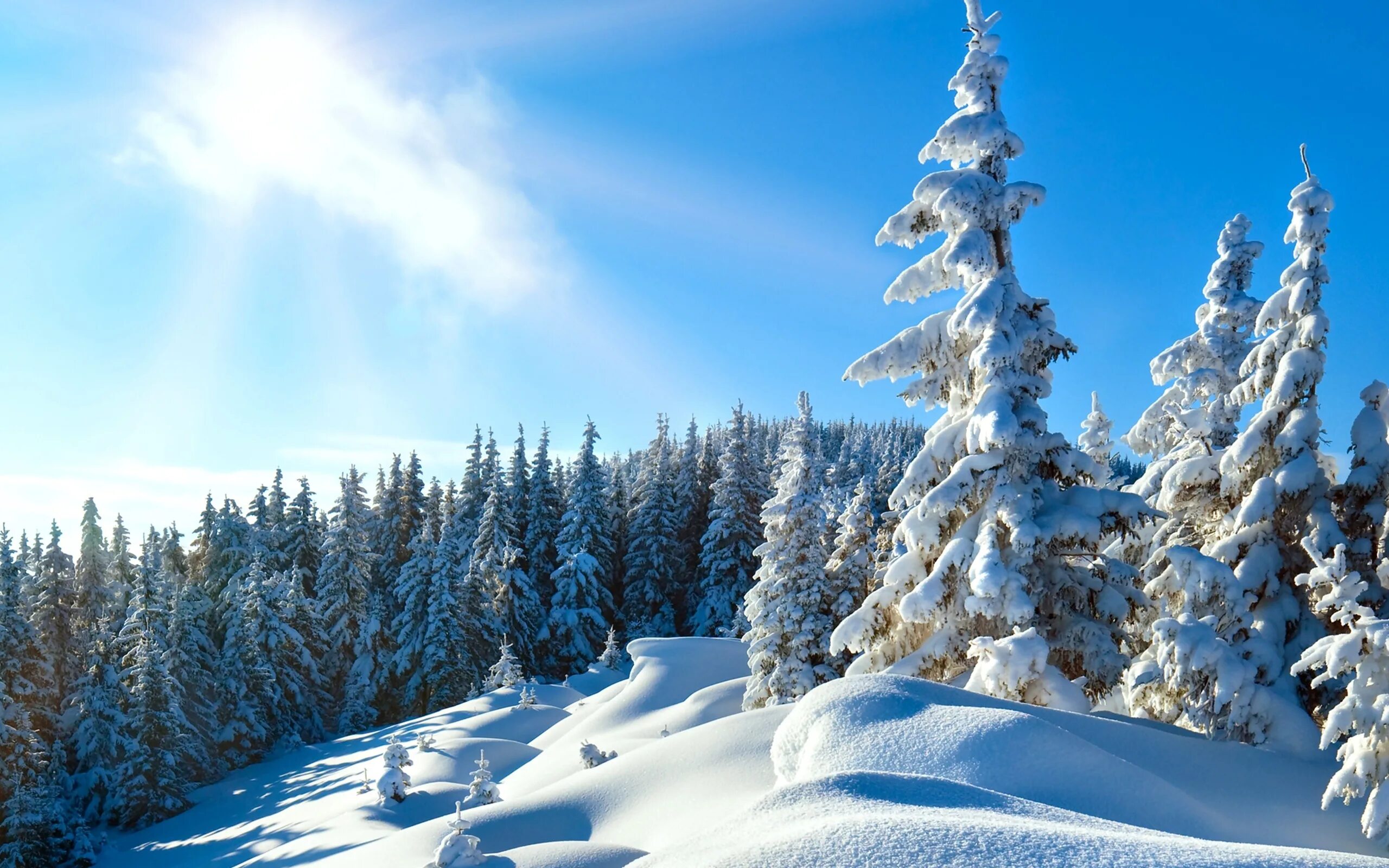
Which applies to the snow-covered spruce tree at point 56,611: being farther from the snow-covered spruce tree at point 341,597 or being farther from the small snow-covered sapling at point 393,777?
the small snow-covered sapling at point 393,777

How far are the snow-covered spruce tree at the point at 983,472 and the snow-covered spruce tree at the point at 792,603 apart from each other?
354 inches

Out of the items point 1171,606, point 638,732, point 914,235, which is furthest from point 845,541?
point 914,235

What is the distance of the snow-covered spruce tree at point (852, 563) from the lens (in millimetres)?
22609

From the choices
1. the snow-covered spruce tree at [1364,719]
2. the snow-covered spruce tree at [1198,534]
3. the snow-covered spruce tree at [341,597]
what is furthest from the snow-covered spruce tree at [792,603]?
the snow-covered spruce tree at [341,597]

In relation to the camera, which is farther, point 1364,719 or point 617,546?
point 617,546

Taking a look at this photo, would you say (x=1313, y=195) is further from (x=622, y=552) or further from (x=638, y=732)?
(x=622, y=552)

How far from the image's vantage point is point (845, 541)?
2383 centimetres

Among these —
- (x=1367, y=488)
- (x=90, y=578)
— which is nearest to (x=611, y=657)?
(x=90, y=578)

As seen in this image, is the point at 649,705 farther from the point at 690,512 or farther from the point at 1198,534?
the point at 690,512

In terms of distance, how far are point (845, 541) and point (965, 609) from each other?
39.6 ft

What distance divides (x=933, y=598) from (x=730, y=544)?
1378 inches

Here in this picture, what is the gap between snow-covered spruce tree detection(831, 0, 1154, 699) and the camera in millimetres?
11500

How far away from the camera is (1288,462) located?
41.5ft

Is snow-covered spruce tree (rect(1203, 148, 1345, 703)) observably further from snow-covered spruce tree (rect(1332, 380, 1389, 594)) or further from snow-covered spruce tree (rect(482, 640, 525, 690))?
snow-covered spruce tree (rect(482, 640, 525, 690))
